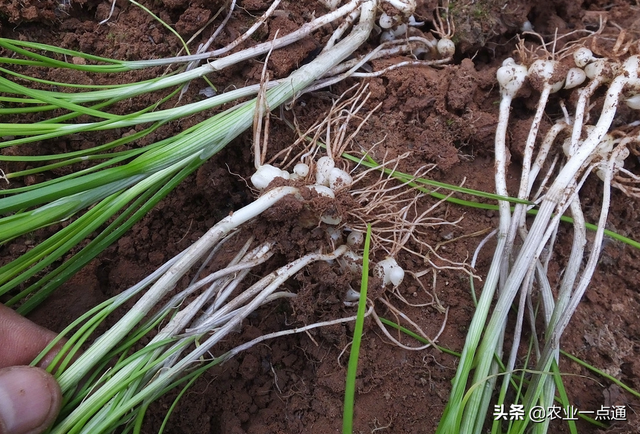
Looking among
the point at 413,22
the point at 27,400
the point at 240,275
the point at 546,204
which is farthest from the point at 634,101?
the point at 27,400

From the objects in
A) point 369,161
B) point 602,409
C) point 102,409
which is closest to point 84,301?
point 102,409

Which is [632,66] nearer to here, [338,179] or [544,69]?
[544,69]

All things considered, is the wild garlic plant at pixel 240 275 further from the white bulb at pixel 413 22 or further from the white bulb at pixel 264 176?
the white bulb at pixel 413 22

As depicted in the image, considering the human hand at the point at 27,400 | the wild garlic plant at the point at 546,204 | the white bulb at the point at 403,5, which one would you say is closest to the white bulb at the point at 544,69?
the wild garlic plant at the point at 546,204

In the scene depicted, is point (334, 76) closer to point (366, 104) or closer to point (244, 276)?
point (366, 104)

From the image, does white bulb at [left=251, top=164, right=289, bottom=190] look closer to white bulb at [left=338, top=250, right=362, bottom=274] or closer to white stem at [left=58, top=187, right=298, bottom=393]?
white stem at [left=58, top=187, right=298, bottom=393]

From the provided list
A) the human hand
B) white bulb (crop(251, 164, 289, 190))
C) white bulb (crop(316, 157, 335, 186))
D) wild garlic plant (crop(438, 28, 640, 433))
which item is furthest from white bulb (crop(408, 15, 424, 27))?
the human hand

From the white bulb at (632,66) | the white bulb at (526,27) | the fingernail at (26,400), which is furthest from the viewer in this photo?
the white bulb at (526,27)

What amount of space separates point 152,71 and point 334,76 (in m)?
0.50

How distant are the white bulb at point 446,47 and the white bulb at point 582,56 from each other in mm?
331

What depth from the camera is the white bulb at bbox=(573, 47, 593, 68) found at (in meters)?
1.18

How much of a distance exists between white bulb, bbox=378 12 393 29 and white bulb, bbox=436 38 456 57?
0.56 feet

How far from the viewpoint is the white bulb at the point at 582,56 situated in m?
1.18

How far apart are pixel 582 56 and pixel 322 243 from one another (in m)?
0.89
